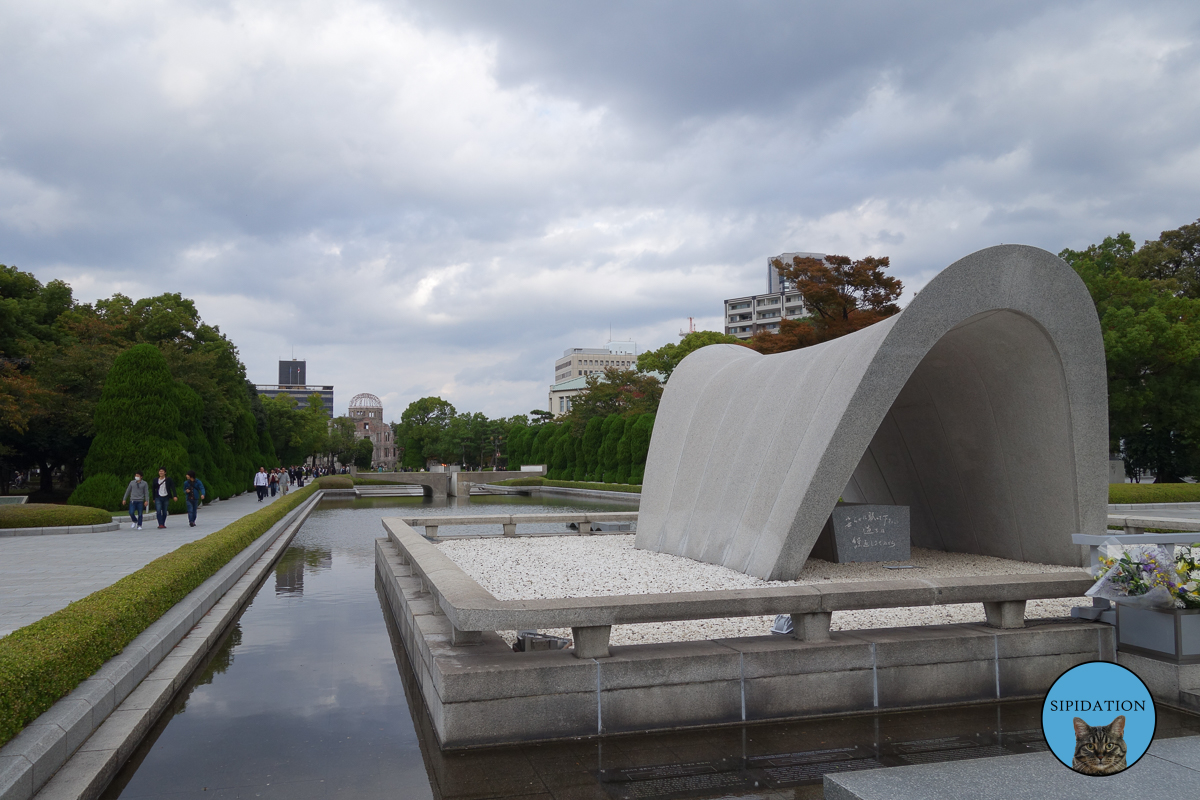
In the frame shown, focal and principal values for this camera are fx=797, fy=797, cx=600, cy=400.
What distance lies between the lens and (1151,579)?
5680 millimetres

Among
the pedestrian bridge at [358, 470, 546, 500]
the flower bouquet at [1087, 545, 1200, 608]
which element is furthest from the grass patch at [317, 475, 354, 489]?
the flower bouquet at [1087, 545, 1200, 608]

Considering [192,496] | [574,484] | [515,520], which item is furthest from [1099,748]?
[574,484]

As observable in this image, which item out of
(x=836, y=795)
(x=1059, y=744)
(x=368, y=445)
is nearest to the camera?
(x=1059, y=744)

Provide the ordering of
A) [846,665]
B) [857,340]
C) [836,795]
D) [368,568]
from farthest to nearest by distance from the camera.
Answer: [368,568] < [857,340] < [846,665] < [836,795]

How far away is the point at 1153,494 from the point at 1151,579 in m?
24.6

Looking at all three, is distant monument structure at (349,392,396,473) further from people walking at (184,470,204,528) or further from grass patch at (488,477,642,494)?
people walking at (184,470,204,528)

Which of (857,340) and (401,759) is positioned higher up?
(857,340)

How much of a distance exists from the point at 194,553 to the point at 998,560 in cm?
1120

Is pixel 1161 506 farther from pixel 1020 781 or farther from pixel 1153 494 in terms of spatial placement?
pixel 1020 781

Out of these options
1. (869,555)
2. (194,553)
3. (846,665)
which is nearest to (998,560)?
(869,555)

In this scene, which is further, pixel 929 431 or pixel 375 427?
pixel 375 427

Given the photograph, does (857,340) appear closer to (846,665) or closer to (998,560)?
(998,560)

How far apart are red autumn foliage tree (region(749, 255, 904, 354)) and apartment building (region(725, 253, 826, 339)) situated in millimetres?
63039

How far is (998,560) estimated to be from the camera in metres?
11.2
